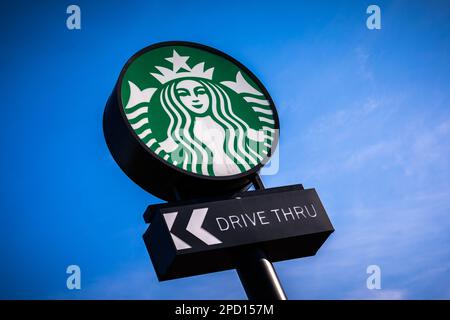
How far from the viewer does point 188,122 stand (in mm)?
5738

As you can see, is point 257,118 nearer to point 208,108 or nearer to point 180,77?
point 208,108

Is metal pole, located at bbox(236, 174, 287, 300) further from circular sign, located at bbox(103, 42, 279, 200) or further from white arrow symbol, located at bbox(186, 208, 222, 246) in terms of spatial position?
circular sign, located at bbox(103, 42, 279, 200)

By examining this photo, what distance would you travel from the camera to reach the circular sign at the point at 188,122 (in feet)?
17.6

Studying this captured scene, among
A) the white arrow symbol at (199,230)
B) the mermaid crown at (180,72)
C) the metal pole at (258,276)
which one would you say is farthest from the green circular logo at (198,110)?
the metal pole at (258,276)

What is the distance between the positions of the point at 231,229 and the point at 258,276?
498 mm

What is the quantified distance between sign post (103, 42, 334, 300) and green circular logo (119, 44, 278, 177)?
12 millimetres

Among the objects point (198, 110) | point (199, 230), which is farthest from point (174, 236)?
point (198, 110)

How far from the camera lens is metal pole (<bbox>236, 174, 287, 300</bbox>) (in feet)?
15.0

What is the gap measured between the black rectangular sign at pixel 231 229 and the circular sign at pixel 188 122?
1.45ft

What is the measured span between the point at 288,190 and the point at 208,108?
1361 mm

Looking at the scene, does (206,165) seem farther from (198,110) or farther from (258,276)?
(258,276)

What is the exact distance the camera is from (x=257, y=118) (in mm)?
6078

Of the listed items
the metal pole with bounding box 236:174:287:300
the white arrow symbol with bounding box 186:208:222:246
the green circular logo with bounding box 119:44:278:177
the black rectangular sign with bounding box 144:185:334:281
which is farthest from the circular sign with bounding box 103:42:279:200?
the metal pole with bounding box 236:174:287:300

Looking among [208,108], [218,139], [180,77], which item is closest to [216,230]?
[218,139]
